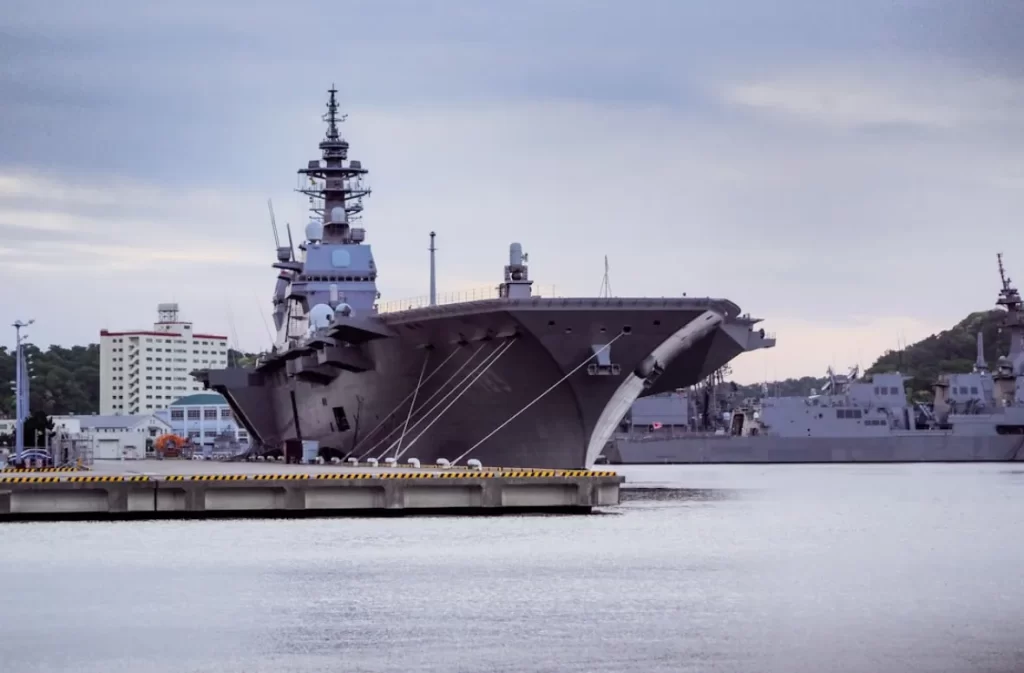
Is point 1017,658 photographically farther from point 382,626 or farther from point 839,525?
point 839,525

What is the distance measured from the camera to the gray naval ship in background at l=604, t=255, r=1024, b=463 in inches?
3900

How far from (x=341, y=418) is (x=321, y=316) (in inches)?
120

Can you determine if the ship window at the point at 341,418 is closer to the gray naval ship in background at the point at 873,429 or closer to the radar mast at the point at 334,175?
the radar mast at the point at 334,175

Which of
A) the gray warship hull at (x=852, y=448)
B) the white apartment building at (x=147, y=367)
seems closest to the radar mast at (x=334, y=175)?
the gray warship hull at (x=852, y=448)

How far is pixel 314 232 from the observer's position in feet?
191

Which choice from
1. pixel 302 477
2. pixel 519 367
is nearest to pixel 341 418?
pixel 519 367

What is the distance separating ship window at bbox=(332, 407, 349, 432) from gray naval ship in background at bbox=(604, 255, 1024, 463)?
54.4 metres

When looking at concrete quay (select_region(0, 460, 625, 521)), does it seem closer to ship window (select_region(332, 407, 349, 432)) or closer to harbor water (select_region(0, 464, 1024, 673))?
harbor water (select_region(0, 464, 1024, 673))

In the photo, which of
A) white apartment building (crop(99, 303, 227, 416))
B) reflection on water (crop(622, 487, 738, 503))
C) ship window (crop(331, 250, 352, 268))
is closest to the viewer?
reflection on water (crop(622, 487, 738, 503))

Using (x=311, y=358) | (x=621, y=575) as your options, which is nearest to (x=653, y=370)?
(x=311, y=358)

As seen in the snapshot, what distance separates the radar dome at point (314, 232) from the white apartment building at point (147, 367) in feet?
382

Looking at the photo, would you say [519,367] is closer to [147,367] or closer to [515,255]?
[515,255]

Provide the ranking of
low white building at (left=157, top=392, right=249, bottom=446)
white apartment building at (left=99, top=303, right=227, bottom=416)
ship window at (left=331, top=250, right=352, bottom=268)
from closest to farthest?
ship window at (left=331, top=250, right=352, bottom=268), low white building at (left=157, top=392, right=249, bottom=446), white apartment building at (left=99, top=303, right=227, bottom=416)

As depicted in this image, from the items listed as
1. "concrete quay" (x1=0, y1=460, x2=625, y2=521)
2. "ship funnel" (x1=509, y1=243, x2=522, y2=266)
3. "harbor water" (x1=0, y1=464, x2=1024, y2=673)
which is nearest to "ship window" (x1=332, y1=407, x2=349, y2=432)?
"ship funnel" (x1=509, y1=243, x2=522, y2=266)
